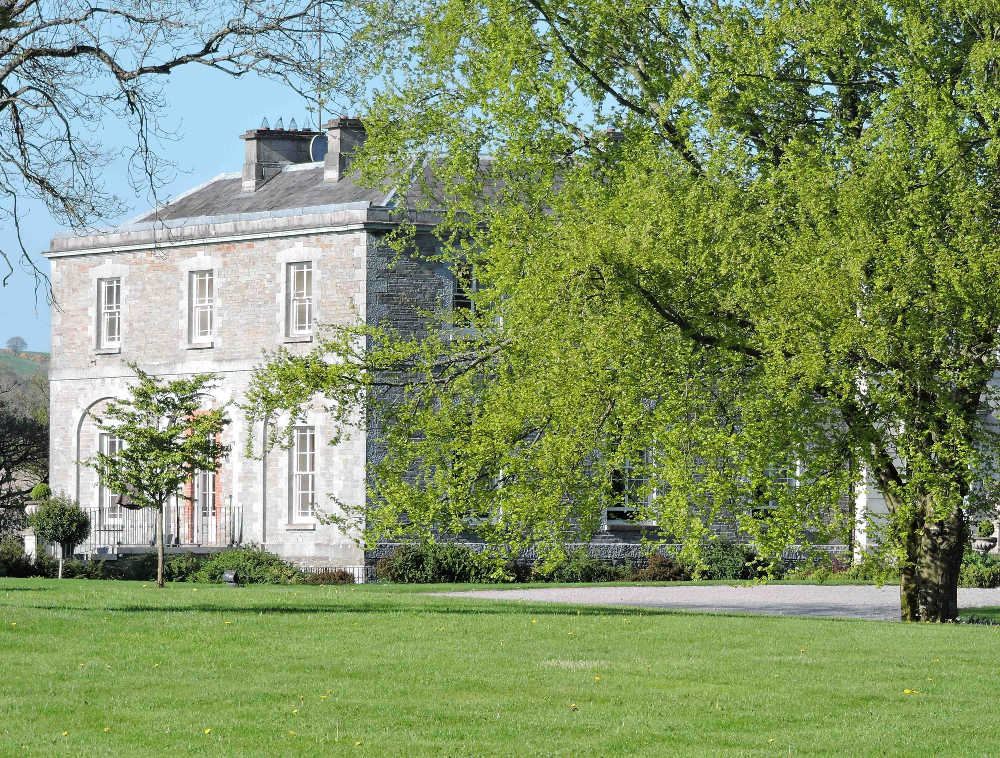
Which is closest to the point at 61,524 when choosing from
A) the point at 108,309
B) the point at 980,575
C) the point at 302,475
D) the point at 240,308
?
the point at 302,475

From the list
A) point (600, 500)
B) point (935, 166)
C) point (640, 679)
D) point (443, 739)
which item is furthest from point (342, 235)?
point (443, 739)

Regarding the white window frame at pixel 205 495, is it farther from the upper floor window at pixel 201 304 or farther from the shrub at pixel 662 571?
the shrub at pixel 662 571

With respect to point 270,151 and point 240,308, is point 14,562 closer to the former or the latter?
point 240,308

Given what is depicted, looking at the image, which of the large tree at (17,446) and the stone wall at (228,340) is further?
the large tree at (17,446)

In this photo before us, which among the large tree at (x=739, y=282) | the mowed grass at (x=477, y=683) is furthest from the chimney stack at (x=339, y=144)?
the mowed grass at (x=477, y=683)

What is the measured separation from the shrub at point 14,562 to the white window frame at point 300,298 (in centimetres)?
755

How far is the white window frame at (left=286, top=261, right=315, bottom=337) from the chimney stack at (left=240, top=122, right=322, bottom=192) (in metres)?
4.43

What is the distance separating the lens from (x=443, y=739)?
10547 millimetres

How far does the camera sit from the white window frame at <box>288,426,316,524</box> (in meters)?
33.6

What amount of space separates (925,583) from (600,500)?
5.17 meters

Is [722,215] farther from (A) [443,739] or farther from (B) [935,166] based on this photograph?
(A) [443,739]

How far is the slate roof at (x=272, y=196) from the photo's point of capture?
114ft

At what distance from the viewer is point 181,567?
31.9 meters

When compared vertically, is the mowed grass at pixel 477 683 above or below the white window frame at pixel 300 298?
below
